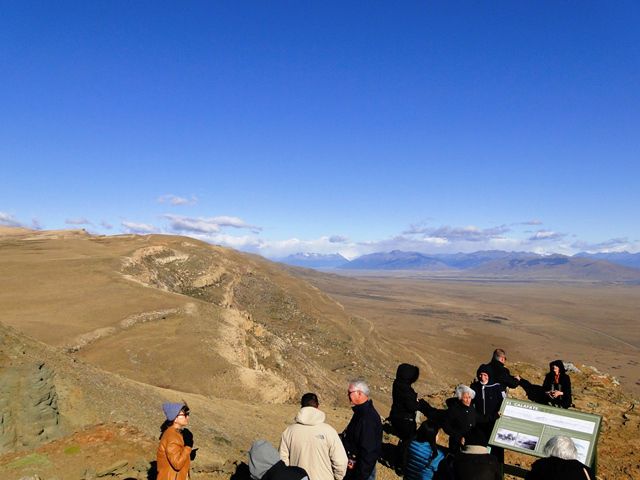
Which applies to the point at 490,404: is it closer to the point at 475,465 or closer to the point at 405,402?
the point at 405,402

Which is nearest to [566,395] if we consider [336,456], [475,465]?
[475,465]

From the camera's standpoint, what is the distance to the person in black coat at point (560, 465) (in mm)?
4527

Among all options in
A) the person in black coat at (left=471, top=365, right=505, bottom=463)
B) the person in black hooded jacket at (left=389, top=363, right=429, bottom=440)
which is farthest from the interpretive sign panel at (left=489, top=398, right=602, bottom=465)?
the person in black hooded jacket at (left=389, top=363, right=429, bottom=440)

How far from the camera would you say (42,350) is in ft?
49.2

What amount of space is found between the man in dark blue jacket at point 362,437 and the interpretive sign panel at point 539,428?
10.8ft

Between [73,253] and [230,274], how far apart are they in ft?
62.5

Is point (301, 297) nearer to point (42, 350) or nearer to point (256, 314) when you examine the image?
point (256, 314)

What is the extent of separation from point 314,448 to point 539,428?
16.1ft

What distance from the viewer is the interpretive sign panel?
757 cm

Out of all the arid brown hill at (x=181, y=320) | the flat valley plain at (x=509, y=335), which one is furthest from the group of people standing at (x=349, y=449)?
the arid brown hill at (x=181, y=320)

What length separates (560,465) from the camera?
4617mm

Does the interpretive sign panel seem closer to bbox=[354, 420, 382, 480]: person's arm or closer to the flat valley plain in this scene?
bbox=[354, 420, 382, 480]: person's arm

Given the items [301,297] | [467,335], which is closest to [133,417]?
[301,297]

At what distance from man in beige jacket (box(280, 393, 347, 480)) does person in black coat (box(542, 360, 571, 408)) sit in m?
6.63
